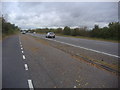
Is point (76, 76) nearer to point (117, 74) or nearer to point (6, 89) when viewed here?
point (117, 74)

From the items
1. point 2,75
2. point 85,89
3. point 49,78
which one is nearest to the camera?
point 85,89

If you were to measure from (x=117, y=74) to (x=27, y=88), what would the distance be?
12.6 ft

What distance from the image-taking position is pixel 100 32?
4853 centimetres

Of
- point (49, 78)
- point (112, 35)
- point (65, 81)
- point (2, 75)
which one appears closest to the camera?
point (65, 81)

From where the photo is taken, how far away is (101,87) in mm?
5090

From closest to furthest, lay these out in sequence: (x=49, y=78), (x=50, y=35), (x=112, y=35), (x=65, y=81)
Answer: (x=65, y=81)
(x=49, y=78)
(x=112, y=35)
(x=50, y=35)

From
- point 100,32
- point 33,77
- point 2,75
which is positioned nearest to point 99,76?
point 33,77

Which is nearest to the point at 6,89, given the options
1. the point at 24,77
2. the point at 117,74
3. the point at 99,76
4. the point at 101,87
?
the point at 24,77

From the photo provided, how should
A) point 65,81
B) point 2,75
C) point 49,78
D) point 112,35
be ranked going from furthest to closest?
point 112,35 < point 2,75 < point 49,78 < point 65,81

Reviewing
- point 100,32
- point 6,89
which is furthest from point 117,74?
point 100,32

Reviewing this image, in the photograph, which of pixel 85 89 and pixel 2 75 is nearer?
pixel 85 89

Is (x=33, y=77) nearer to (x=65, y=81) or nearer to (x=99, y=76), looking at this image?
(x=65, y=81)

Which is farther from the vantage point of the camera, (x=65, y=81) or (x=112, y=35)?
(x=112, y=35)

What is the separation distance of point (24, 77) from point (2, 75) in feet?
3.50
